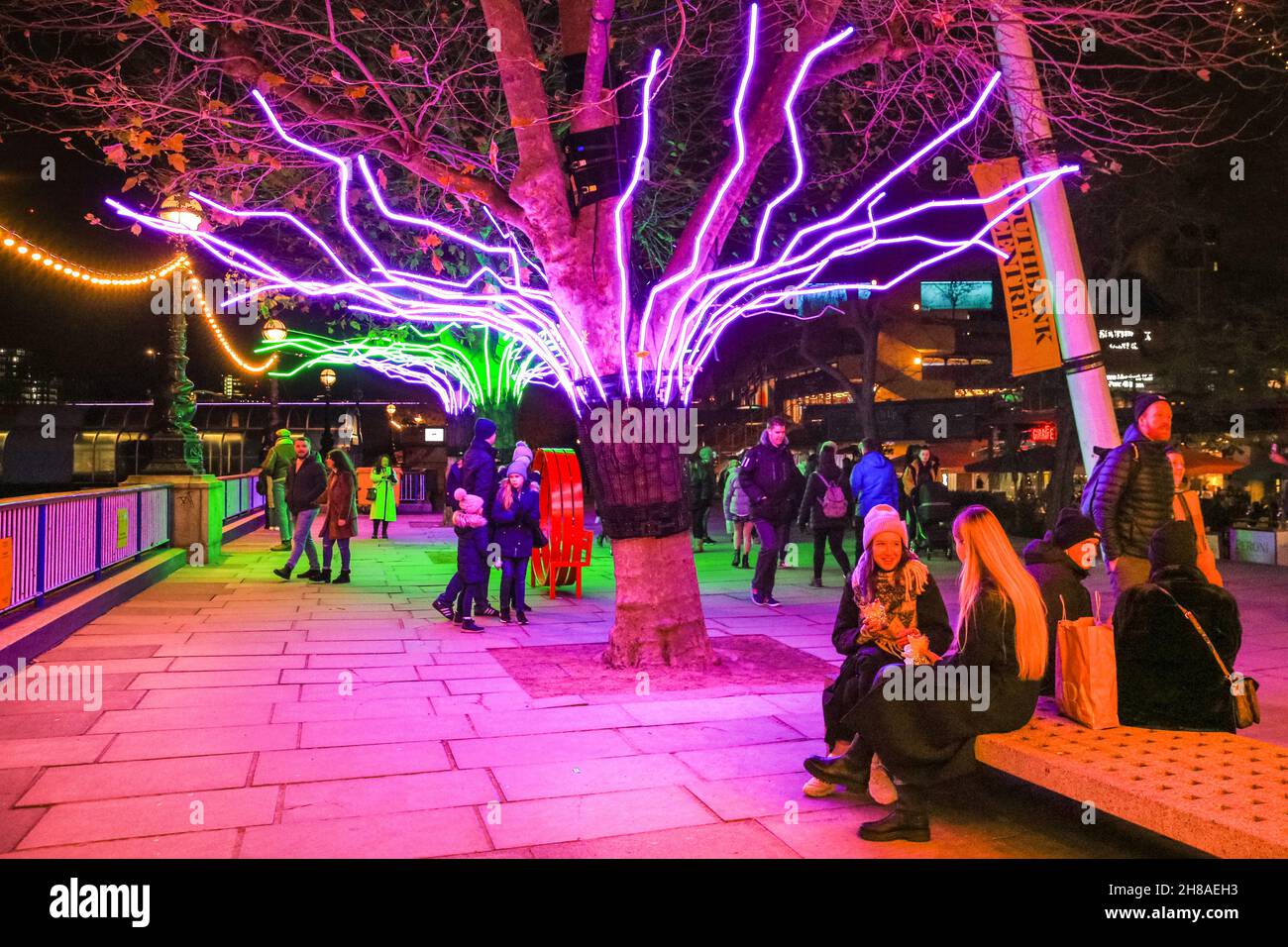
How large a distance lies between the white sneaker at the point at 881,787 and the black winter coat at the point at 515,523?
586cm

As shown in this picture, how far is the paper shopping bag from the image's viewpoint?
427 centimetres

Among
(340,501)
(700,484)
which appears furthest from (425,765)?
(700,484)

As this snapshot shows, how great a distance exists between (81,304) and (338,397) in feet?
66.4

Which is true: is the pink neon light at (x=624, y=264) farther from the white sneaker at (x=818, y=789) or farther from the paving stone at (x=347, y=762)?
the white sneaker at (x=818, y=789)

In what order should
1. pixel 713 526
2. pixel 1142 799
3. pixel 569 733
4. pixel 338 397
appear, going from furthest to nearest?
pixel 338 397 → pixel 713 526 → pixel 569 733 → pixel 1142 799

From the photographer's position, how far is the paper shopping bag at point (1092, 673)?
427cm

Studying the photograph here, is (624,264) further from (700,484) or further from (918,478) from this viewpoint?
(700,484)

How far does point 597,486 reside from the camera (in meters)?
7.52

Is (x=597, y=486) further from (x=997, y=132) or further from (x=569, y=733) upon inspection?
(x=997, y=132)

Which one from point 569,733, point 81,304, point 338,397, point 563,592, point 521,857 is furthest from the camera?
point 338,397

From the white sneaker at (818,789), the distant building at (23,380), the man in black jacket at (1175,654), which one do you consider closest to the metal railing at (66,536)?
the white sneaker at (818,789)

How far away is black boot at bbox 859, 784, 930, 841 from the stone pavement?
2.2 inches

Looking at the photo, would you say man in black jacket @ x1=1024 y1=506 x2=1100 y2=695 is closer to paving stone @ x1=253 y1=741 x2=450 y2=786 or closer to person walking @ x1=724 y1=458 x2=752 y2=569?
paving stone @ x1=253 y1=741 x2=450 y2=786
